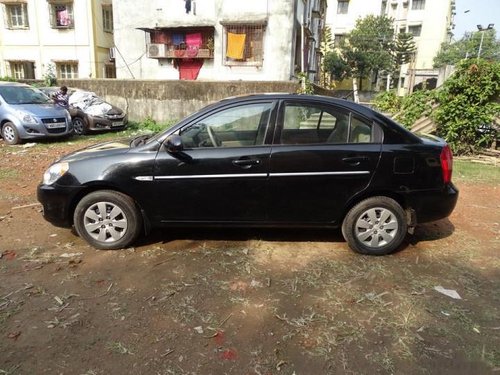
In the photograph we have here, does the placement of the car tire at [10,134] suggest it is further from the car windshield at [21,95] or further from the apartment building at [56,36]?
the apartment building at [56,36]

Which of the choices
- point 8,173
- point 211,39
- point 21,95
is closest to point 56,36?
point 211,39

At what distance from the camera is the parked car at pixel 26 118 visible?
10453 millimetres

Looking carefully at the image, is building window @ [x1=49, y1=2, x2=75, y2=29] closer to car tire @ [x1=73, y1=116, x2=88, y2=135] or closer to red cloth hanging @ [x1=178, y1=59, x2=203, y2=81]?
red cloth hanging @ [x1=178, y1=59, x2=203, y2=81]

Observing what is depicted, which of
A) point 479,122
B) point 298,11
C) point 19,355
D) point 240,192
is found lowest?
point 19,355

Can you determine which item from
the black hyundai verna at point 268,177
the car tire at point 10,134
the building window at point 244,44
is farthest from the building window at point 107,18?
the black hyundai verna at point 268,177

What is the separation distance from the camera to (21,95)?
11148mm

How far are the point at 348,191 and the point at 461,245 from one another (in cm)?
168

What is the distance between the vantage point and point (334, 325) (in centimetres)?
301

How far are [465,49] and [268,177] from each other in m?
51.5

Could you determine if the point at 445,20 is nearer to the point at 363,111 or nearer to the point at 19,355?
the point at 363,111

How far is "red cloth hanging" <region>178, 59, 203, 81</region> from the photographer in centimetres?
1848

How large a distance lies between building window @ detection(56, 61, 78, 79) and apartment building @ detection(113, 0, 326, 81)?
18.8 feet

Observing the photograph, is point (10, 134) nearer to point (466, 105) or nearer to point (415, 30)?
point (466, 105)

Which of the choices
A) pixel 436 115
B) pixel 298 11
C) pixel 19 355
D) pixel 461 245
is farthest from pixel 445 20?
pixel 19 355
